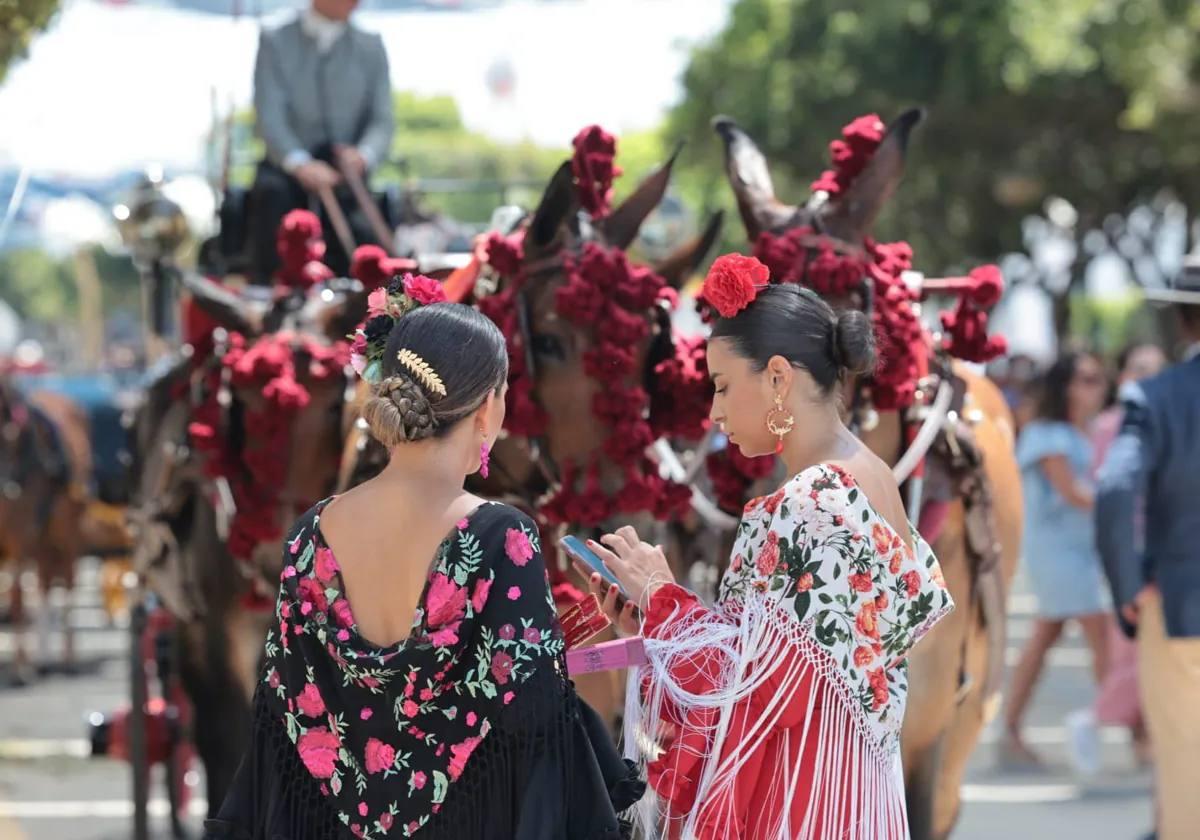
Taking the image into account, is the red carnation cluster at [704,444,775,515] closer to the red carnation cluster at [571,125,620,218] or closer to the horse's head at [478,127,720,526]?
the horse's head at [478,127,720,526]

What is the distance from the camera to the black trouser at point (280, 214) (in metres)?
7.35

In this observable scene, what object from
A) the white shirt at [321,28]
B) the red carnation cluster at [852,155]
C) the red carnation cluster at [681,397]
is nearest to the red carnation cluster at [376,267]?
the red carnation cluster at [681,397]

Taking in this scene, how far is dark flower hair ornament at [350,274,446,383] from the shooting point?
337 cm

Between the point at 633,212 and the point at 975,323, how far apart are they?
3.48ft

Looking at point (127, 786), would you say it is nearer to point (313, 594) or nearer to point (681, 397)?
point (681, 397)

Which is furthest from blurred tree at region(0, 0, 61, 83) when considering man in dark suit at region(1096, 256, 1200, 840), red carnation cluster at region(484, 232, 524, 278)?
man in dark suit at region(1096, 256, 1200, 840)

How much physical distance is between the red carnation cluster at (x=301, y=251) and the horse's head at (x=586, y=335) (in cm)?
128

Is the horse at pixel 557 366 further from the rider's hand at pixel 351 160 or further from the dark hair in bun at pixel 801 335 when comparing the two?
the rider's hand at pixel 351 160

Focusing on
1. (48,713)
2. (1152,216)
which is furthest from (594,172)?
(1152,216)

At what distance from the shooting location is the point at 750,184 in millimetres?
5480

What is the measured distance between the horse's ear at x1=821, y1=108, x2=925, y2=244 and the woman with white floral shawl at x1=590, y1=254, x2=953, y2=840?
171cm

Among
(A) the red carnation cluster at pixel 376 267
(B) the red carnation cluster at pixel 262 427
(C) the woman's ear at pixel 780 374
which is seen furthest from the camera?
(B) the red carnation cluster at pixel 262 427

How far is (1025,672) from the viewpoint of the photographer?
33.8 ft

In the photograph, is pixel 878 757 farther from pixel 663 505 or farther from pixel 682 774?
pixel 663 505
